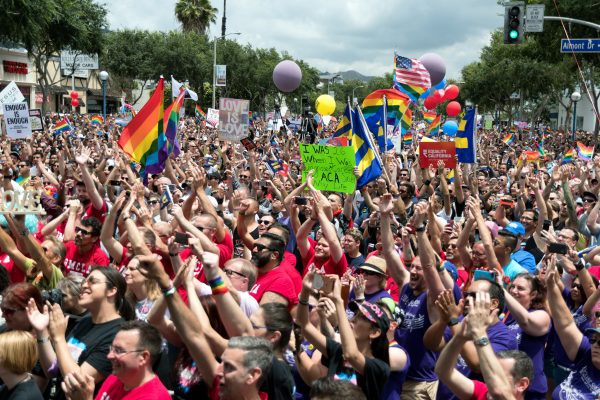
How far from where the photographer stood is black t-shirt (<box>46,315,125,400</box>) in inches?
166

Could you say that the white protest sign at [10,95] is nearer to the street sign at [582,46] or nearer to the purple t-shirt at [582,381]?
the street sign at [582,46]

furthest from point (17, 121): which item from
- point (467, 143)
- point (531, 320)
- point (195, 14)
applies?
point (195, 14)

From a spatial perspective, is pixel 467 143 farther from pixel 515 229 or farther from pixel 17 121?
pixel 17 121

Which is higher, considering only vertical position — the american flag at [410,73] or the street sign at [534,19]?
the street sign at [534,19]

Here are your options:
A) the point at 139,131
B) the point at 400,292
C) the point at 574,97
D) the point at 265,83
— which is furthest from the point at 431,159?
the point at 265,83

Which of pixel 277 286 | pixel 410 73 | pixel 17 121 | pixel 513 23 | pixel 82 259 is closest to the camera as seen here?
pixel 277 286

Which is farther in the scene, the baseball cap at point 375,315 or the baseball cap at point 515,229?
the baseball cap at point 515,229

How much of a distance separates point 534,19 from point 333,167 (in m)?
10.8

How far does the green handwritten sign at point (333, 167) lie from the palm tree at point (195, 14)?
57.0m

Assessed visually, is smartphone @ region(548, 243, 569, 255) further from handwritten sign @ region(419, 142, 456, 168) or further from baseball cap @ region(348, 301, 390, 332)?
handwritten sign @ region(419, 142, 456, 168)

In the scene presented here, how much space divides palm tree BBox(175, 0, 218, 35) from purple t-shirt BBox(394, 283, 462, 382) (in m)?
61.6

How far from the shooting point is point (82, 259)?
22.1 ft

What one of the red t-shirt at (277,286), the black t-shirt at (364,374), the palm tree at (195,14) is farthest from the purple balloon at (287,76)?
the palm tree at (195,14)

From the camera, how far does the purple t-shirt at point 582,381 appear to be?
14.6ft
